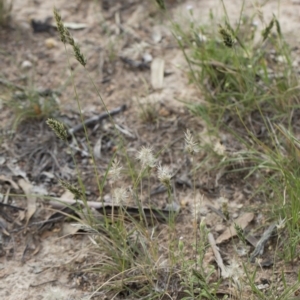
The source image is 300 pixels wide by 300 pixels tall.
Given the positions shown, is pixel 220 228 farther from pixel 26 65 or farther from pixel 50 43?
pixel 50 43

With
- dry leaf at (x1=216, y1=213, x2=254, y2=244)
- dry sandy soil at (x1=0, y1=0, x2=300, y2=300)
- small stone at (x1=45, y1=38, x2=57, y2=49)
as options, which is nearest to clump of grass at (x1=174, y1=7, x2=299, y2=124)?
dry sandy soil at (x1=0, y1=0, x2=300, y2=300)

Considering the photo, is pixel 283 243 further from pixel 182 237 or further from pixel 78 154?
pixel 78 154

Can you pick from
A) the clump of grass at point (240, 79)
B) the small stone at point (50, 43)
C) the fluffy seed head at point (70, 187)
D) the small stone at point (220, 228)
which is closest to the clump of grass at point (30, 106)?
the small stone at point (50, 43)

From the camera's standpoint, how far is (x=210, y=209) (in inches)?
110

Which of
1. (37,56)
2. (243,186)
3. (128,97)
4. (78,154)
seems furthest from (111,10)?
(243,186)

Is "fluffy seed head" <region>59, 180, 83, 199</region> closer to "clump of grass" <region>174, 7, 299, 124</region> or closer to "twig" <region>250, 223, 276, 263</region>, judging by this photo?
"twig" <region>250, 223, 276, 263</region>

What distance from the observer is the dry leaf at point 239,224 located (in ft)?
8.68

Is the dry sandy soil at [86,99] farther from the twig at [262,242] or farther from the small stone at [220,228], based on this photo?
the twig at [262,242]

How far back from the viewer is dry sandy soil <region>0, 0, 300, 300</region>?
8.54ft

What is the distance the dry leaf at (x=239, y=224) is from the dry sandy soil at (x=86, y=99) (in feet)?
0.12

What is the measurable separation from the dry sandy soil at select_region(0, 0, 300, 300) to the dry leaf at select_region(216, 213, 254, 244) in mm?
36

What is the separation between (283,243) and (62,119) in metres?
1.44

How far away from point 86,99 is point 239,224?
1268 millimetres

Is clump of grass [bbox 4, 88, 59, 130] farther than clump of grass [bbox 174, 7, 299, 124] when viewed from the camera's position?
Yes
